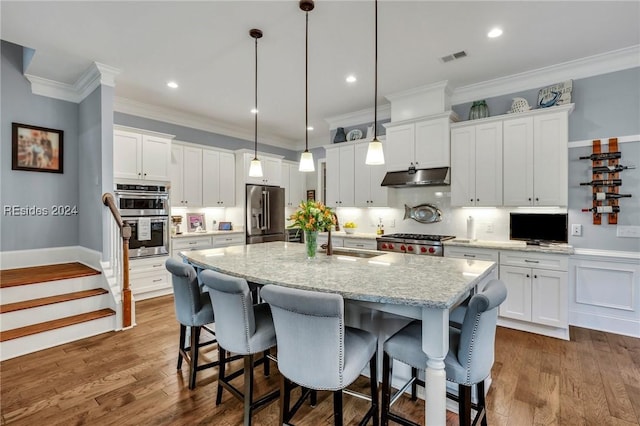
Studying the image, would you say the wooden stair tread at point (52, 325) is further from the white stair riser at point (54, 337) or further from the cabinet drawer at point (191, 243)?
the cabinet drawer at point (191, 243)

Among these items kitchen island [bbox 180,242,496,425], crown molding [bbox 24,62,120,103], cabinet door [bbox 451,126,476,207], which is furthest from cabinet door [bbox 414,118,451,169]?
crown molding [bbox 24,62,120,103]

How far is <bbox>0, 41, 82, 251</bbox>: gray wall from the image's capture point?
12.0 feet

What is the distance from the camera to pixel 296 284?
167cm

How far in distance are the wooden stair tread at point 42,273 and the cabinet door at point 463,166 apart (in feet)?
14.9

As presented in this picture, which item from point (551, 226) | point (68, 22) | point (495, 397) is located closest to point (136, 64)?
point (68, 22)

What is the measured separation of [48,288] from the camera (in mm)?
3330

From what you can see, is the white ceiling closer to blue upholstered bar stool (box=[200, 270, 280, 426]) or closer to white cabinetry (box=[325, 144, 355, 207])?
white cabinetry (box=[325, 144, 355, 207])

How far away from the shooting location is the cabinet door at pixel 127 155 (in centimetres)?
414

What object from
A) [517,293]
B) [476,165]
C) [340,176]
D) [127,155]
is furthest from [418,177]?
[127,155]

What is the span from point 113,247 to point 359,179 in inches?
137

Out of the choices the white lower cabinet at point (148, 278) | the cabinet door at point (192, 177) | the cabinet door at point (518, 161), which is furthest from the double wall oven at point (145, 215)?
Answer: the cabinet door at point (518, 161)

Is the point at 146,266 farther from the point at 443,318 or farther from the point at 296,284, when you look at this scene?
the point at 443,318

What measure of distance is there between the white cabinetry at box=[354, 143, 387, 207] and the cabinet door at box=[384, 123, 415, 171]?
0.82ft

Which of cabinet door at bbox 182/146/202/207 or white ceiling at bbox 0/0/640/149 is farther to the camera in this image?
cabinet door at bbox 182/146/202/207
